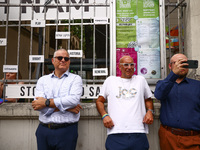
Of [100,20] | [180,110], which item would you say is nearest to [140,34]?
[100,20]

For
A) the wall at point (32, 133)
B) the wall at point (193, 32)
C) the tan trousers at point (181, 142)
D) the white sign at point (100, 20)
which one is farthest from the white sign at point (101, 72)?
the wall at point (193, 32)

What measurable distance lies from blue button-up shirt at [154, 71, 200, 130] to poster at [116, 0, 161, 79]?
2.58 feet

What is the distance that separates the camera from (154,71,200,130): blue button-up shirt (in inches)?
91.4

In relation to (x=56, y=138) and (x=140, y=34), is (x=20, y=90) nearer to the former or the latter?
(x=56, y=138)

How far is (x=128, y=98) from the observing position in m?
2.46

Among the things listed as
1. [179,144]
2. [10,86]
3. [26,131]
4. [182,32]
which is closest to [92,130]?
[26,131]

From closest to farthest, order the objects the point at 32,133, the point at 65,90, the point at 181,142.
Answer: the point at 181,142 → the point at 65,90 → the point at 32,133

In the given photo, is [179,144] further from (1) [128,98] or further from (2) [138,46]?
(2) [138,46]

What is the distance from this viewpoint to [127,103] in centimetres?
244

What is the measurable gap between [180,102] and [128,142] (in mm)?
873

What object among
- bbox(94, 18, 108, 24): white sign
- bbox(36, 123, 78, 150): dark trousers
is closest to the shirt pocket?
bbox(36, 123, 78, 150): dark trousers

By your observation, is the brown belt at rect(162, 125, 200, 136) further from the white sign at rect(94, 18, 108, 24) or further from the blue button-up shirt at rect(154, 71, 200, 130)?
the white sign at rect(94, 18, 108, 24)

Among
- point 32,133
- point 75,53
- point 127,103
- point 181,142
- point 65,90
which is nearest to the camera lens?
point 181,142

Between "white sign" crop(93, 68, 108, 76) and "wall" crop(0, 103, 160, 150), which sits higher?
"white sign" crop(93, 68, 108, 76)
